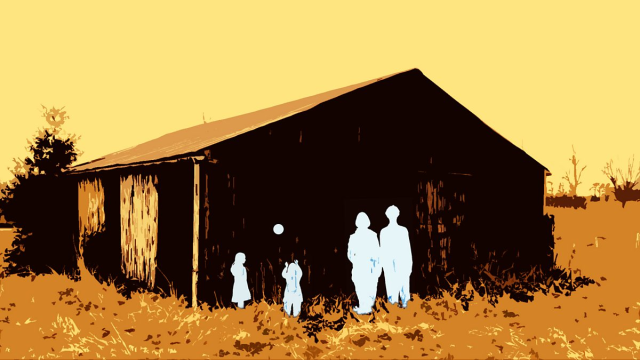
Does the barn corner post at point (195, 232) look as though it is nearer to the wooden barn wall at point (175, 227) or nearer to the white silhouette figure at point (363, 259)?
the wooden barn wall at point (175, 227)

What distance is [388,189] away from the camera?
37.2ft

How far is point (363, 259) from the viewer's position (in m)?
10.3

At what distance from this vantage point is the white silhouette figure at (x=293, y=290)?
9.62 meters

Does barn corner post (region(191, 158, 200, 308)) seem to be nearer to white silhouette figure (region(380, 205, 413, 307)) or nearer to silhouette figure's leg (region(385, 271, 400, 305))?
white silhouette figure (region(380, 205, 413, 307))

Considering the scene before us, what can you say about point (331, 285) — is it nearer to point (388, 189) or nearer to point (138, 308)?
point (388, 189)

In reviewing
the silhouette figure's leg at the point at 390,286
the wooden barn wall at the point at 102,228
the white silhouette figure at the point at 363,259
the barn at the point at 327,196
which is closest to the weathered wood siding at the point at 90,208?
the wooden barn wall at the point at 102,228

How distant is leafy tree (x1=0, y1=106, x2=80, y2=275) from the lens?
15836 mm

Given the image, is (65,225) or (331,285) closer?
(331,285)

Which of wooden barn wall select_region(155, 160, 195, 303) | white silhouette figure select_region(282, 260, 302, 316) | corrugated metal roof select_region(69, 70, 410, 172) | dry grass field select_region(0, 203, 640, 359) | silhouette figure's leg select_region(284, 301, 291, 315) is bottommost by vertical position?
dry grass field select_region(0, 203, 640, 359)

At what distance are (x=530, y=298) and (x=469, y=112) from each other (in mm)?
4240

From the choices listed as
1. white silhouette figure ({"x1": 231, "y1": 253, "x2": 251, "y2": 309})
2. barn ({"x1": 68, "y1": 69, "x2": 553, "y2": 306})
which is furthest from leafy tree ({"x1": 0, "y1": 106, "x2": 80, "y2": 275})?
white silhouette figure ({"x1": 231, "y1": 253, "x2": 251, "y2": 309})

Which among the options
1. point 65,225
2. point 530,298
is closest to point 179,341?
point 530,298

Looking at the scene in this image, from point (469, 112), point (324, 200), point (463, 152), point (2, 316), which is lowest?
point (2, 316)

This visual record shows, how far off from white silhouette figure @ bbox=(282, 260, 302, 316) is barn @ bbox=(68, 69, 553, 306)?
19.6 inches
